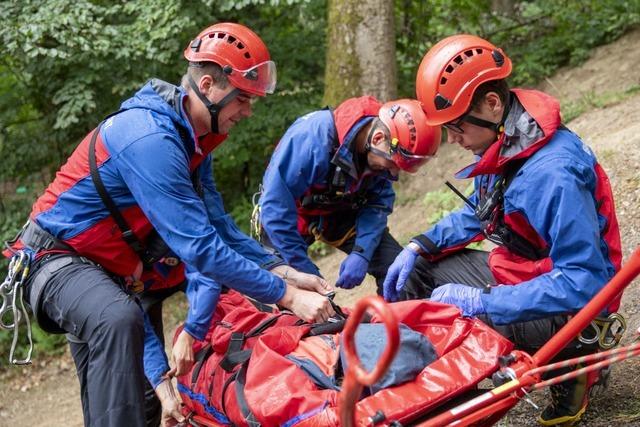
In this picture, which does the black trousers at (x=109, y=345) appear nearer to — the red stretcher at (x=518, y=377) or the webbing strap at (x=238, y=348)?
the webbing strap at (x=238, y=348)

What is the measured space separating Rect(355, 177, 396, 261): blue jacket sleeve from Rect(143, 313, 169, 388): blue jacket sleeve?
5.38 ft

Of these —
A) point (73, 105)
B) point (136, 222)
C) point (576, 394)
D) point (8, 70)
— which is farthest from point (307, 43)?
point (576, 394)

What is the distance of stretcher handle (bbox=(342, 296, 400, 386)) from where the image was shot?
2104 mm

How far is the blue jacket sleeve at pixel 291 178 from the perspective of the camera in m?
4.76

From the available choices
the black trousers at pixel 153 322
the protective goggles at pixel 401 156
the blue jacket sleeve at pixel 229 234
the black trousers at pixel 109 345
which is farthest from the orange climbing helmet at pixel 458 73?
the black trousers at pixel 153 322

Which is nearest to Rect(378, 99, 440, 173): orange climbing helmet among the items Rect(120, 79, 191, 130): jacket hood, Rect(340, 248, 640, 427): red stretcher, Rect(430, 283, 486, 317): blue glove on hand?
Rect(430, 283, 486, 317): blue glove on hand

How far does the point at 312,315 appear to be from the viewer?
371 cm

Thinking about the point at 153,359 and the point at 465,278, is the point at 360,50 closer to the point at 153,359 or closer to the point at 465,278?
the point at 465,278

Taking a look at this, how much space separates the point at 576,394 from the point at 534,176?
1.15m

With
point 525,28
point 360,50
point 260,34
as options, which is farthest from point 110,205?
point 525,28

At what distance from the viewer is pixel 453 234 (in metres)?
4.51

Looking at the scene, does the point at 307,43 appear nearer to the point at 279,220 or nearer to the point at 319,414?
the point at 279,220

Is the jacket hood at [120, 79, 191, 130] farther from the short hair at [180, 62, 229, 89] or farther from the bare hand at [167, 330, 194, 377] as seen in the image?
the bare hand at [167, 330, 194, 377]

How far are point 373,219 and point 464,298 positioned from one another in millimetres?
1781
